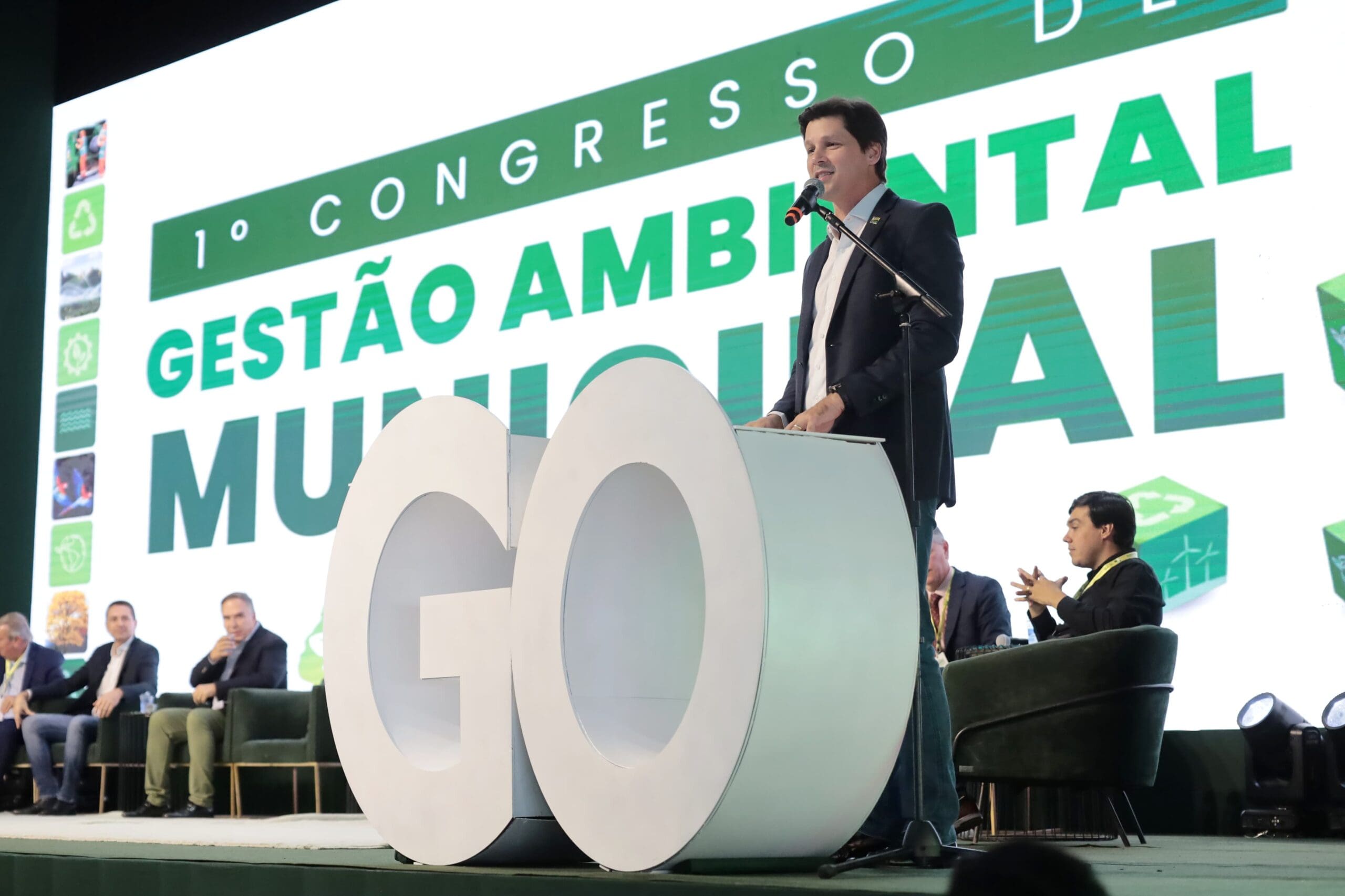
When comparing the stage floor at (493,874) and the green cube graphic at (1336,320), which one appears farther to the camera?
the green cube graphic at (1336,320)

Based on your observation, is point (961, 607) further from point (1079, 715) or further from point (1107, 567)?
point (1079, 715)

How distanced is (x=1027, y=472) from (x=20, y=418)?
21.8 feet

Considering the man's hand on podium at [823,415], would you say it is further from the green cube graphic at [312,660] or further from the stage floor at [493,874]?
the green cube graphic at [312,660]

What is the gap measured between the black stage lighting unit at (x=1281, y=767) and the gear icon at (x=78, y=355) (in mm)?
6674

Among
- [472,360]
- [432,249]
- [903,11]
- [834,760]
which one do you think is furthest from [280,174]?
[834,760]

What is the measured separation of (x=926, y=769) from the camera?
9.06 ft

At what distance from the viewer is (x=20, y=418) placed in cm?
927

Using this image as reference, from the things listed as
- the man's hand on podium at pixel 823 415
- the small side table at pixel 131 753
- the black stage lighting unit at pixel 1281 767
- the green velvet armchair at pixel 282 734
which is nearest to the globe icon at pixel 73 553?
the small side table at pixel 131 753

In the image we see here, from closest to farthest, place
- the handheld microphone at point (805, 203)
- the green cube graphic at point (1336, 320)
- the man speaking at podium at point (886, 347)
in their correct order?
the handheld microphone at point (805, 203) < the man speaking at podium at point (886, 347) < the green cube graphic at point (1336, 320)

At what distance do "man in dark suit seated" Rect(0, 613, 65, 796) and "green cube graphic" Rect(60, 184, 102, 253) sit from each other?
2.24m

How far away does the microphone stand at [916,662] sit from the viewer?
2488 mm

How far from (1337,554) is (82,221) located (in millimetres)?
7257

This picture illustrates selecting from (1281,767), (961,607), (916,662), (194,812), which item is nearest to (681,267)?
(961,607)

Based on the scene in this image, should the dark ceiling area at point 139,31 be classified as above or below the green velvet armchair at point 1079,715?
above
